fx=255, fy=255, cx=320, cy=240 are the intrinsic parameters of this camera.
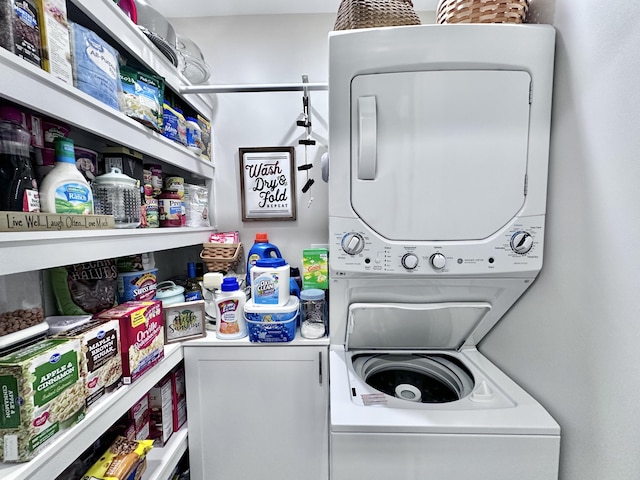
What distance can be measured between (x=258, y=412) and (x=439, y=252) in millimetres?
1139

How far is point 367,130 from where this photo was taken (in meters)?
0.88

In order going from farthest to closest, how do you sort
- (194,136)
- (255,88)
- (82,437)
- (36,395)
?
(194,136)
(255,88)
(82,437)
(36,395)

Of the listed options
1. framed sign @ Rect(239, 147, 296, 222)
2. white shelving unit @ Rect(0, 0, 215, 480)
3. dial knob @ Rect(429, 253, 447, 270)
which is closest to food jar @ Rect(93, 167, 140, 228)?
white shelving unit @ Rect(0, 0, 215, 480)

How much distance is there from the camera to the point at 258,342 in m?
1.22

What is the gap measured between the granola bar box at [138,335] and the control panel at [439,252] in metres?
0.74

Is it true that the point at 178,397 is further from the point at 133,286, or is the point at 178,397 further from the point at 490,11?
the point at 490,11

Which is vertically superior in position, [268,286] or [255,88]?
[255,88]

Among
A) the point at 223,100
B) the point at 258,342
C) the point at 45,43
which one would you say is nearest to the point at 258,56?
the point at 223,100

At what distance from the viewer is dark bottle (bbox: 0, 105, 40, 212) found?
2.08 ft

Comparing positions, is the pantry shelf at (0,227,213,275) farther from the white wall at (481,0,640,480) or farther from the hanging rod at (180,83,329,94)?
the white wall at (481,0,640,480)

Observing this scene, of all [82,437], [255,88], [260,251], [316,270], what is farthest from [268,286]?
[255,88]

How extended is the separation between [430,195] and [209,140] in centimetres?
145

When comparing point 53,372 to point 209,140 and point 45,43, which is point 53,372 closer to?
point 45,43

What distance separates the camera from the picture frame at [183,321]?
121cm
